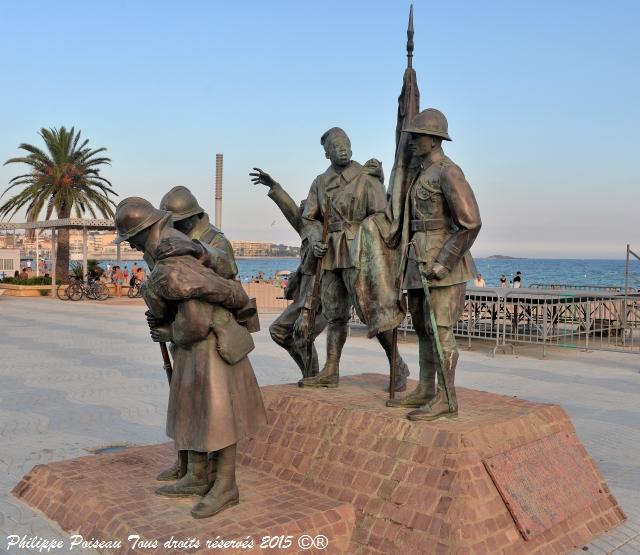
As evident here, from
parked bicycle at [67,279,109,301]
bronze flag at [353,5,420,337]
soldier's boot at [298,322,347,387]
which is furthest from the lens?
parked bicycle at [67,279,109,301]

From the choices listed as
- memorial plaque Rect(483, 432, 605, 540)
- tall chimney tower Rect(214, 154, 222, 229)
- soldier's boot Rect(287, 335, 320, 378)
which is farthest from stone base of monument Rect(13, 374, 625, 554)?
tall chimney tower Rect(214, 154, 222, 229)

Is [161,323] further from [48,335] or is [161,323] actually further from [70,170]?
[70,170]

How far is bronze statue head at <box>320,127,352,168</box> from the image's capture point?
18.5 ft

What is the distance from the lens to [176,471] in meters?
4.66

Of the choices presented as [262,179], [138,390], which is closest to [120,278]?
[138,390]

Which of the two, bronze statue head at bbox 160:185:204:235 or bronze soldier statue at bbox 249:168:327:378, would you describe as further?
bronze soldier statue at bbox 249:168:327:378

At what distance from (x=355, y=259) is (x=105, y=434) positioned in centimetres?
326

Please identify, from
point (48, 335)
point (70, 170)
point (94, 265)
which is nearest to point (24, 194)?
point (70, 170)

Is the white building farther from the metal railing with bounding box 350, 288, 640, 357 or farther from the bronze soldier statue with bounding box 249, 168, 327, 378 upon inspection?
the bronze soldier statue with bounding box 249, 168, 327, 378

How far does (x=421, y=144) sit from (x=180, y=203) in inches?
67.4

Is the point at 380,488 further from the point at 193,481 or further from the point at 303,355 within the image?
the point at 303,355

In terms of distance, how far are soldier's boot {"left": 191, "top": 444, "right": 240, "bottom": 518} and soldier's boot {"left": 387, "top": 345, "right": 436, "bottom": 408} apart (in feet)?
4.43

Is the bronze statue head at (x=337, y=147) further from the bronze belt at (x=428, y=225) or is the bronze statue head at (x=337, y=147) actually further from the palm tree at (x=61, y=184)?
the palm tree at (x=61, y=184)

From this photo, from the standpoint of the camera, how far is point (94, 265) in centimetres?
3142
